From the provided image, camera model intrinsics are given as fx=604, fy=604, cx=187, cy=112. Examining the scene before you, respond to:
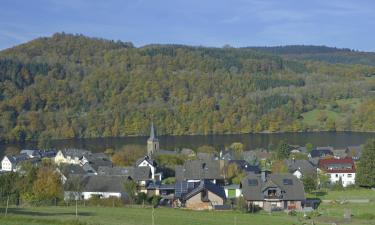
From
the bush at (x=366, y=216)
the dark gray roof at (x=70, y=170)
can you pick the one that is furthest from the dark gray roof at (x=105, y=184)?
the bush at (x=366, y=216)

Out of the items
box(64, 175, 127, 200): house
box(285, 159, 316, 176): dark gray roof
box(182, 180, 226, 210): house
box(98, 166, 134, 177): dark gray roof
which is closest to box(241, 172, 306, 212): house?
box(182, 180, 226, 210): house

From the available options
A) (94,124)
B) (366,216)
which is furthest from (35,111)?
(366,216)

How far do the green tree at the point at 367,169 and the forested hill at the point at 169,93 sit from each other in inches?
2952

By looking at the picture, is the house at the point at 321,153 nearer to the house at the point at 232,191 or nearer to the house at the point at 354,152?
the house at the point at 354,152

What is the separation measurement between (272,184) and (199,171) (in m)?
11.4

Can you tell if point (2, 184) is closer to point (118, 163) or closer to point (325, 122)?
point (118, 163)

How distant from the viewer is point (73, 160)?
63.6 m

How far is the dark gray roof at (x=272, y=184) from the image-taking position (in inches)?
1390

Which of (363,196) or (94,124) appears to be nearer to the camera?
(363,196)

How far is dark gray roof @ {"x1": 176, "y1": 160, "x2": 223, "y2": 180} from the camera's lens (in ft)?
150

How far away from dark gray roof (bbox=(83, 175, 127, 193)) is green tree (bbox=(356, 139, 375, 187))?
57.0 ft

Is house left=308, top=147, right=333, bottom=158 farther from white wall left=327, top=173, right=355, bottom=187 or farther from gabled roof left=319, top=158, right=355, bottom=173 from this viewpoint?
white wall left=327, top=173, right=355, bottom=187

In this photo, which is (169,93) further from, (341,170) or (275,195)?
(275,195)

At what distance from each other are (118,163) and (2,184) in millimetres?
24765
